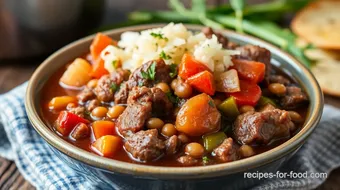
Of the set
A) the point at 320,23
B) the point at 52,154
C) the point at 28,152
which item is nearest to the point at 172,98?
the point at 52,154

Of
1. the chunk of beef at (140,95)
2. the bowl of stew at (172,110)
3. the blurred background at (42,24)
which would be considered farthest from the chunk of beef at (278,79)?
the blurred background at (42,24)

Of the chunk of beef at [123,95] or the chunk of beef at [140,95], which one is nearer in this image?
the chunk of beef at [140,95]

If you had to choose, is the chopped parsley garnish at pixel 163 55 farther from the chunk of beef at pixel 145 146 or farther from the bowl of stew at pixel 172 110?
the chunk of beef at pixel 145 146

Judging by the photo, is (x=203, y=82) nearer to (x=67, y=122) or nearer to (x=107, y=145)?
(x=107, y=145)

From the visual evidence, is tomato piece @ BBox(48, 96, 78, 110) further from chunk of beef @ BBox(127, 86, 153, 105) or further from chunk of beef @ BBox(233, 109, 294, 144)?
chunk of beef @ BBox(233, 109, 294, 144)

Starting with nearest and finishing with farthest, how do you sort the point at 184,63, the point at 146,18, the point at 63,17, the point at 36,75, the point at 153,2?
the point at 184,63 < the point at 36,75 < the point at 63,17 < the point at 146,18 < the point at 153,2

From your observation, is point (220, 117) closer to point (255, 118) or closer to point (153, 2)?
point (255, 118)

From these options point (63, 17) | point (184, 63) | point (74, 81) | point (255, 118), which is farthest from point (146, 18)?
point (255, 118)
